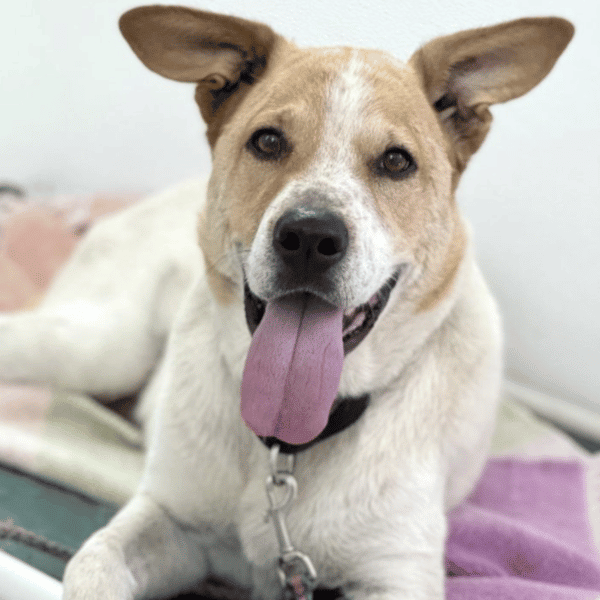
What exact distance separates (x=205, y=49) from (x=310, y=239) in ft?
1.84

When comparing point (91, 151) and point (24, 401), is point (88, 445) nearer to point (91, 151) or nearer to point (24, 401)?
point (24, 401)

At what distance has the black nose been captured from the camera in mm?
1382

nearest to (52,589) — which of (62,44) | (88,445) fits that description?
(88,445)

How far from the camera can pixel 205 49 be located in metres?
1.62

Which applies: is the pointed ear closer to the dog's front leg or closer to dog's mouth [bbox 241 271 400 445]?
dog's mouth [bbox 241 271 400 445]

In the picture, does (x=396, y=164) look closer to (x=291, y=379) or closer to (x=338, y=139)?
(x=338, y=139)

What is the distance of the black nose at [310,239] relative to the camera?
1382 millimetres

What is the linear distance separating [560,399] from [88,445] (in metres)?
1.92

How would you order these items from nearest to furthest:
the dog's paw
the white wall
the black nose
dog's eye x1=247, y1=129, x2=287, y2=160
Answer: the black nose → the dog's paw → dog's eye x1=247, y1=129, x2=287, y2=160 → the white wall

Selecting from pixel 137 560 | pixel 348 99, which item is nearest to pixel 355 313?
pixel 348 99

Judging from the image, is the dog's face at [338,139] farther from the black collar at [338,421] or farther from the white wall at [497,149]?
the white wall at [497,149]

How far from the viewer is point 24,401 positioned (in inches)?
99.6

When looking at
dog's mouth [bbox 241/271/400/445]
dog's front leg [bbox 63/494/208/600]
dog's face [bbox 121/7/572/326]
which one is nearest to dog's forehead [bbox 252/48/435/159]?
dog's face [bbox 121/7/572/326]

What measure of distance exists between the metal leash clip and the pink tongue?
189 millimetres
